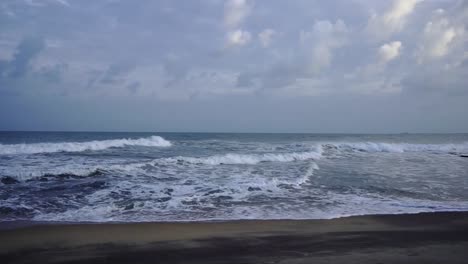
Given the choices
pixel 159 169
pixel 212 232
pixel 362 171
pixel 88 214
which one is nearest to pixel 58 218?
pixel 88 214

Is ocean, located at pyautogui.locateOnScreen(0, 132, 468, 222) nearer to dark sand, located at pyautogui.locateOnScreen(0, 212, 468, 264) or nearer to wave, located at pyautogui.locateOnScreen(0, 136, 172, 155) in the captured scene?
dark sand, located at pyautogui.locateOnScreen(0, 212, 468, 264)

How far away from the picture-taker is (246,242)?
570 centimetres

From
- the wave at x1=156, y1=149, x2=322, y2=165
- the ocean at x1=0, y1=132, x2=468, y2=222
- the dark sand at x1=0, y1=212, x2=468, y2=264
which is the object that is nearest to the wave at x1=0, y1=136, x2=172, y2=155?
the wave at x1=156, y1=149, x2=322, y2=165

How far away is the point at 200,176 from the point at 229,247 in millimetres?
8176

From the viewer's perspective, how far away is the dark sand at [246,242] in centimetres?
497

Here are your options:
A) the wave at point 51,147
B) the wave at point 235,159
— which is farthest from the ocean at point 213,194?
the wave at point 51,147

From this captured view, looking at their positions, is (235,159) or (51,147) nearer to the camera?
(235,159)

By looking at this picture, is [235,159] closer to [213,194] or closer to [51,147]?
[213,194]

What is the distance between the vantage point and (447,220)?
289 inches

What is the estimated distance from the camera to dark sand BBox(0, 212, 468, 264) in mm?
4969

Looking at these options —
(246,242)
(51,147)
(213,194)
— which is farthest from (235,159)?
(51,147)

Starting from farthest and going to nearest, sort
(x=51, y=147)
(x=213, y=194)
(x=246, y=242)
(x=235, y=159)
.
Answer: (x=51, y=147)
(x=235, y=159)
(x=213, y=194)
(x=246, y=242)

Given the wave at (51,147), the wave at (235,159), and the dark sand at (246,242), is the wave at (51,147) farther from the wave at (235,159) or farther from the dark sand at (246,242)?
the dark sand at (246,242)

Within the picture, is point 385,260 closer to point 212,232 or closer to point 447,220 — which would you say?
point 212,232
